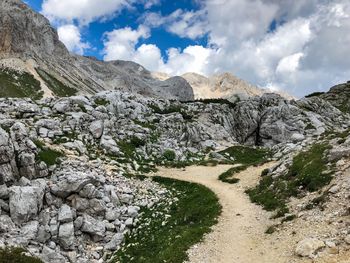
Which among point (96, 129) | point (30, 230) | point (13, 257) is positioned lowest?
point (13, 257)

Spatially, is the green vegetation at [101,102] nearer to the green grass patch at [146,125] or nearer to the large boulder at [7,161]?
the green grass patch at [146,125]

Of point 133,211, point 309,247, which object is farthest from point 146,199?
point 309,247

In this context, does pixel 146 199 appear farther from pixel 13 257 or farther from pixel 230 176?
pixel 13 257

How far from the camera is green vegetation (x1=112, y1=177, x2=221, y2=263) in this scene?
2415cm

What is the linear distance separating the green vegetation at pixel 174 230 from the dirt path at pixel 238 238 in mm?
758

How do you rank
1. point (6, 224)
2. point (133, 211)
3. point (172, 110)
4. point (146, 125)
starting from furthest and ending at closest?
1. point (172, 110)
2. point (146, 125)
3. point (133, 211)
4. point (6, 224)

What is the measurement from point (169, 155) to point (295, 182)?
25354 millimetres

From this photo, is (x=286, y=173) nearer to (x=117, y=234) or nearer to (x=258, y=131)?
(x=117, y=234)

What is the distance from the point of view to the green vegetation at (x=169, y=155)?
5241 centimetres

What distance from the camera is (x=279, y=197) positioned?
Answer: 2938 cm

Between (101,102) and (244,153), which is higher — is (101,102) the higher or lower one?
the higher one

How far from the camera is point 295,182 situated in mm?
29969

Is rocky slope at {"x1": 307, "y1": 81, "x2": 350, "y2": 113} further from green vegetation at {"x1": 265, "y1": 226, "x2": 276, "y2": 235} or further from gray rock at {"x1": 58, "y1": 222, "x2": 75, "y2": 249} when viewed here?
gray rock at {"x1": 58, "y1": 222, "x2": 75, "y2": 249}

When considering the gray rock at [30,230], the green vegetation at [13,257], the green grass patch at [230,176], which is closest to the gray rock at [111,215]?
the gray rock at [30,230]
